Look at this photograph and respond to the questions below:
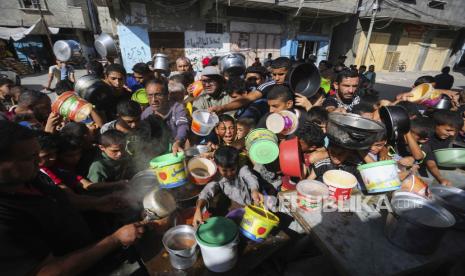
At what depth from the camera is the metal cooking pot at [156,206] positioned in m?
2.00

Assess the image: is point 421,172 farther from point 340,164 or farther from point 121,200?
point 121,200

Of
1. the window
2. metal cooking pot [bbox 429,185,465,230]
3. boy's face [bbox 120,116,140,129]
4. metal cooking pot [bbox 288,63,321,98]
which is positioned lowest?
metal cooking pot [bbox 429,185,465,230]

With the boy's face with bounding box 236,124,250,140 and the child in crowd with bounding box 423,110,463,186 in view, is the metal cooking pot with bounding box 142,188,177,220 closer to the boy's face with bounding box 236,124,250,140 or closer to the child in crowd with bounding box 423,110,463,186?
the boy's face with bounding box 236,124,250,140

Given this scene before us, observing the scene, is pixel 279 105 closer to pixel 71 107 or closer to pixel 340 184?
pixel 340 184

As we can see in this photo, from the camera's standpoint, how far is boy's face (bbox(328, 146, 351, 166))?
8.20ft

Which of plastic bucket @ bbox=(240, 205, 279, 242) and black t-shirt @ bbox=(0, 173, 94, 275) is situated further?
plastic bucket @ bbox=(240, 205, 279, 242)

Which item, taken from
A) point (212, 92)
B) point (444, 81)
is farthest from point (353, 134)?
point (444, 81)

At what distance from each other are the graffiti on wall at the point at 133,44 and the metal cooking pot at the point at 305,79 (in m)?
9.38

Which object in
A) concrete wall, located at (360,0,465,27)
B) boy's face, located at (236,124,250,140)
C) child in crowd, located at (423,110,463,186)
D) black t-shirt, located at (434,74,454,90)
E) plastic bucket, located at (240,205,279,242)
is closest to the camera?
plastic bucket, located at (240,205,279,242)

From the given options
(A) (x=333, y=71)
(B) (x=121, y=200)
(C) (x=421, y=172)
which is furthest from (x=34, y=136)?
(A) (x=333, y=71)

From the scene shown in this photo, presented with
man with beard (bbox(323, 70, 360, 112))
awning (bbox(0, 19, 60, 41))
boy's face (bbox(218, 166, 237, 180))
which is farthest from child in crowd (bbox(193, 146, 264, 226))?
awning (bbox(0, 19, 60, 41))

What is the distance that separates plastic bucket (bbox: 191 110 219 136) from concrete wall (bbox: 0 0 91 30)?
23.6 metres

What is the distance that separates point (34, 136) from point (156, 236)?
1230 millimetres

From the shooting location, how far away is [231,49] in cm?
1291
